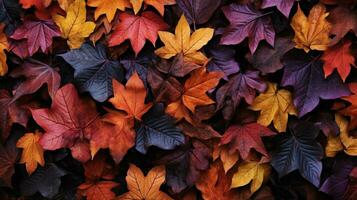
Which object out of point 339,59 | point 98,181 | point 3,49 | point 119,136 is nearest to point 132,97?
point 119,136

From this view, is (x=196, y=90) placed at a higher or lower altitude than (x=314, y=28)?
lower

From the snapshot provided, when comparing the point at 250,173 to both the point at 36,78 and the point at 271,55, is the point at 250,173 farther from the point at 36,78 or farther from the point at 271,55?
the point at 36,78

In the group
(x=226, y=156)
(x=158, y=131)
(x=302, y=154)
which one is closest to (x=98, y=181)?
(x=158, y=131)

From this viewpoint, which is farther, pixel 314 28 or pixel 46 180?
pixel 46 180

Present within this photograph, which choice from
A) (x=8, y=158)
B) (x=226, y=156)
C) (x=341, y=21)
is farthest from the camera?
(x=8, y=158)

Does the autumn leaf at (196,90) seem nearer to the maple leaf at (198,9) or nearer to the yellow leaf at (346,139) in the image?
the maple leaf at (198,9)

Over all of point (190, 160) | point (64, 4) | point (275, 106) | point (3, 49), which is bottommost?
point (190, 160)

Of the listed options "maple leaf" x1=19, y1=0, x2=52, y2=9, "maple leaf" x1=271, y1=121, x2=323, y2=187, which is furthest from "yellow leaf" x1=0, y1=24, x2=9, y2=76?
"maple leaf" x1=271, y1=121, x2=323, y2=187

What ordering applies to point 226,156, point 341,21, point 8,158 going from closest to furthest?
point 341,21
point 226,156
point 8,158
